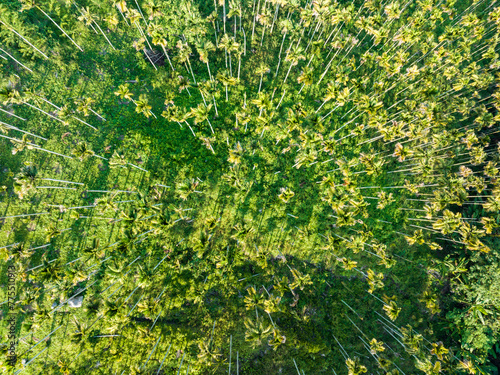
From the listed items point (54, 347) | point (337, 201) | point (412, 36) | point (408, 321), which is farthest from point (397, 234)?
point (54, 347)

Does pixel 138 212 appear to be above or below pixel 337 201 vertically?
below

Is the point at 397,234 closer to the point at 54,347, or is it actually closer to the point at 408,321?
the point at 408,321

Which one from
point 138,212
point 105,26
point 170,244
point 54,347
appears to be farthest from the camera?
point 105,26

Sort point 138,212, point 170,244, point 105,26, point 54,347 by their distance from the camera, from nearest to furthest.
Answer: point 138,212 → point 54,347 → point 170,244 → point 105,26

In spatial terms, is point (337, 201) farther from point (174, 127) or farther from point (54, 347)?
point (54, 347)

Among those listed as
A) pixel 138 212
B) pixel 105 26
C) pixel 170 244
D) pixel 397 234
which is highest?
pixel 105 26

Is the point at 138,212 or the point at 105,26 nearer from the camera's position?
the point at 138,212
